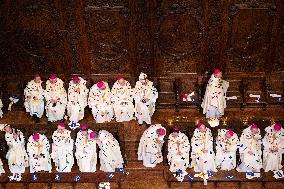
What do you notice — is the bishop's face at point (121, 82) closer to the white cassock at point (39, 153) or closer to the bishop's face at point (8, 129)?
the white cassock at point (39, 153)

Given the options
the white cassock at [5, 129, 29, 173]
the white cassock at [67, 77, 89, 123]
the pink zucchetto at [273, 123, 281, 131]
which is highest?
the white cassock at [67, 77, 89, 123]

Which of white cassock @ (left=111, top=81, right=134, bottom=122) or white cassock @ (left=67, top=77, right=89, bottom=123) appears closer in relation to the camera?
white cassock @ (left=111, top=81, right=134, bottom=122)

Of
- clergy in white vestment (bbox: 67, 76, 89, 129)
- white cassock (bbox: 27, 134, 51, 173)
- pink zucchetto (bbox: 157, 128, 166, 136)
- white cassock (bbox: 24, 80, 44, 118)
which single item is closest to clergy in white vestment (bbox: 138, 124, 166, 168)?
pink zucchetto (bbox: 157, 128, 166, 136)

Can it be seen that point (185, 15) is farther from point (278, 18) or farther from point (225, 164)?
point (225, 164)

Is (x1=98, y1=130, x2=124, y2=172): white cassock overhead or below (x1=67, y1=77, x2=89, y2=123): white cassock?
below

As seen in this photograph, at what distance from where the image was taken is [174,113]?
49.7ft

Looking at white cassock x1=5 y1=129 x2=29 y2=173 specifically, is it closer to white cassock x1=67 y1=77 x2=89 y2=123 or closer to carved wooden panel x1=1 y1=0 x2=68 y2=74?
white cassock x1=67 y1=77 x2=89 y2=123

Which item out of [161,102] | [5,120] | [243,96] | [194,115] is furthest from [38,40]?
[243,96]

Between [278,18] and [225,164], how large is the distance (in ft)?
14.2

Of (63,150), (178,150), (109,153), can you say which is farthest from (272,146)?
(63,150)

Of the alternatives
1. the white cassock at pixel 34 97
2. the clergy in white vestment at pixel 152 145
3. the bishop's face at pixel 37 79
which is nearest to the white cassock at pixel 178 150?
the clergy in white vestment at pixel 152 145

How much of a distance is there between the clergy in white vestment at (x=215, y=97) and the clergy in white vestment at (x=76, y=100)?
140 inches

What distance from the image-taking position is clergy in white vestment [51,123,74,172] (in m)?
13.4

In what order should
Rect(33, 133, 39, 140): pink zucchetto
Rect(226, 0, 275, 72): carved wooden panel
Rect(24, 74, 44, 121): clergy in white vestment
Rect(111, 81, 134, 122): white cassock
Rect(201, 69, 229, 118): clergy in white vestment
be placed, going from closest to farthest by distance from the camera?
Rect(33, 133, 39, 140): pink zucchetto < Rect(226, 0, 275, 72): carved wooden panel < Rect(201, 69, 229, 118): clergy in white vestment < Rect(111, 81, 134, 122): white cassock < Rect(24, 74, 44, 121): clergy in white vestment
